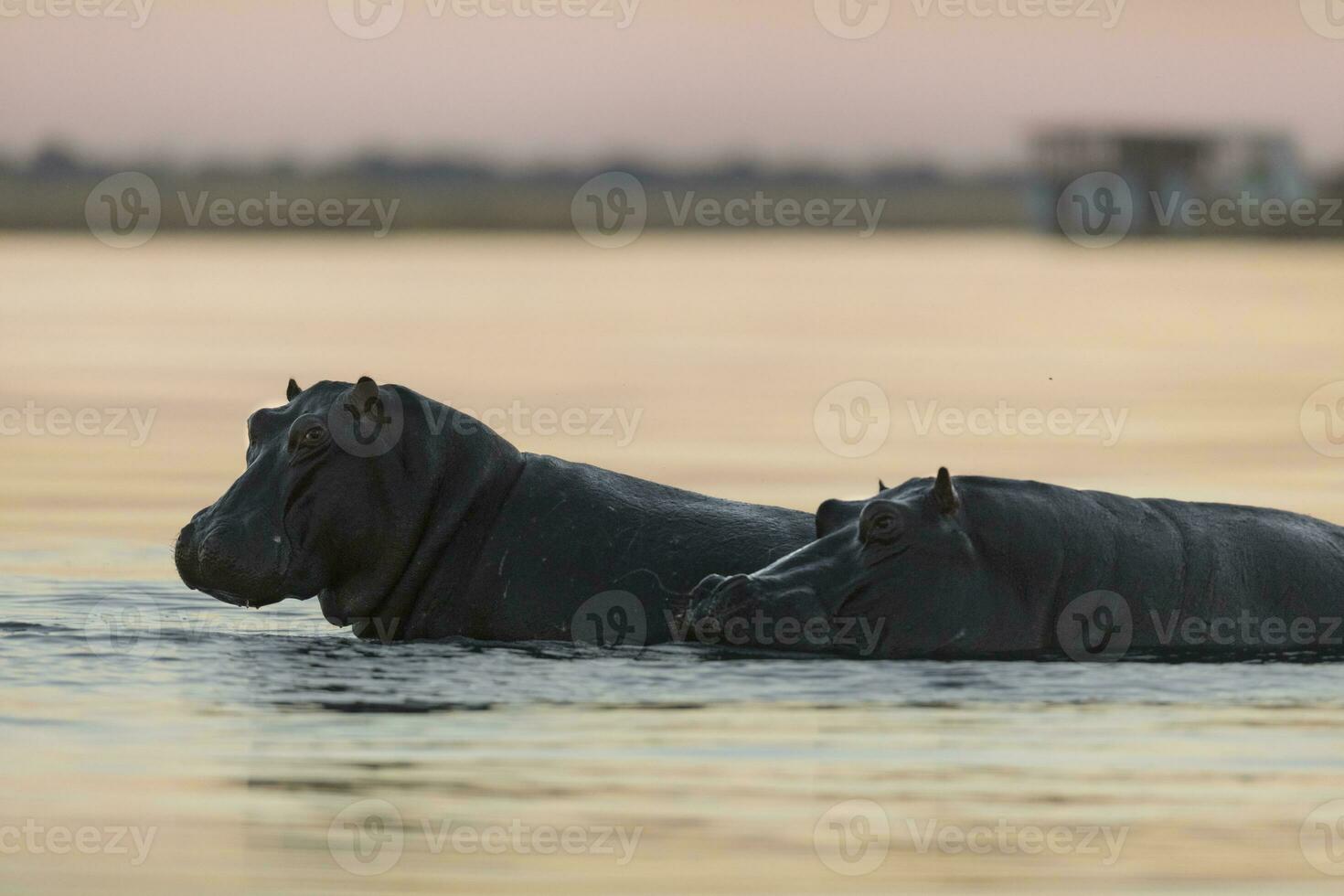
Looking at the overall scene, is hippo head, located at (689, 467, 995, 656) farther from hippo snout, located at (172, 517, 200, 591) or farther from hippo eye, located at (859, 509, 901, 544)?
hippo snout, located at (172, 517, 200, 591)

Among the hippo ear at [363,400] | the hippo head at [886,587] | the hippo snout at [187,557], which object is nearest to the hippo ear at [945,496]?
the hippo head at [886,587]

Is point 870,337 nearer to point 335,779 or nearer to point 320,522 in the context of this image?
point 320,522

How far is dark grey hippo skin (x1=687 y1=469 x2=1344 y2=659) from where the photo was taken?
1353cm

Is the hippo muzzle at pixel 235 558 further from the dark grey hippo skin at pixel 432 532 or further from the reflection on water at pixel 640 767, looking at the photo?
the reflection on water at pixel 640 767

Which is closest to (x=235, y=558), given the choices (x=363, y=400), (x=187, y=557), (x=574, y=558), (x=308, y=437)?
(x=187, y=557)

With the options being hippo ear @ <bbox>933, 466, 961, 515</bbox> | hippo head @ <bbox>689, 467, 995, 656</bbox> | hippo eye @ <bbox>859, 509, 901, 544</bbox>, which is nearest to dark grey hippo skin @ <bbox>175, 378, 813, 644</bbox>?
hippo head @ <bbox>689, 467, 995, 656</bbox>

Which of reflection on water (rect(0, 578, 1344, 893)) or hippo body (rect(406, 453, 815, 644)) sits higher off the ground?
hippo body (rect(406, 453, 815, 644))

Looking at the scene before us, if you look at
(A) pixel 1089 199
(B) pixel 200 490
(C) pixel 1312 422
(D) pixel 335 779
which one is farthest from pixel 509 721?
(A) pixel 1089 199

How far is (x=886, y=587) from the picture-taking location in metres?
13.5

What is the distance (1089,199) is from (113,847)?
3548 inches

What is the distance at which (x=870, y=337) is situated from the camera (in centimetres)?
4503

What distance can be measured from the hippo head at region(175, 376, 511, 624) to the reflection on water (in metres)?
0.38

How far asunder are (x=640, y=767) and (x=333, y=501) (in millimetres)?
3173

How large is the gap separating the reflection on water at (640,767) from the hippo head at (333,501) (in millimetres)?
378
